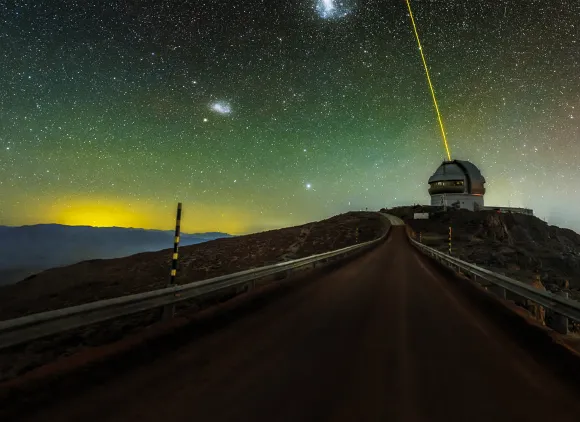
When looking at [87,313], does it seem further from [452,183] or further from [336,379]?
[452,183]

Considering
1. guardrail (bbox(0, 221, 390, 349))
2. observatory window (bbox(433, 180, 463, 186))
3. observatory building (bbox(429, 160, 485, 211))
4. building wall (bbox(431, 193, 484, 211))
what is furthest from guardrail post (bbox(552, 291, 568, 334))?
observatory window (bbox(433, 180, 463, 186))

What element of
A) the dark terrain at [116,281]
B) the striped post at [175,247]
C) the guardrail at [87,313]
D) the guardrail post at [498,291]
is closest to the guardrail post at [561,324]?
the guardrail post at [498,291]

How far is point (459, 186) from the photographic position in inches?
3873

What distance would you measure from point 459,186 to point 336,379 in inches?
4194

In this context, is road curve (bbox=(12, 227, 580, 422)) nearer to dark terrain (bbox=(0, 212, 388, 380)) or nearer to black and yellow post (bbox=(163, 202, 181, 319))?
black and yellow post (bbox=(163, 202, 181, 319))

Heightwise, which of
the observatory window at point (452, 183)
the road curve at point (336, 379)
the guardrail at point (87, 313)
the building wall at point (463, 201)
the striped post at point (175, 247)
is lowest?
the road curve at point (336, 379)

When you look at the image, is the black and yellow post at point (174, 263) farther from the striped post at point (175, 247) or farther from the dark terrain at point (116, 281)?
the dark terrain at point (116, 281)

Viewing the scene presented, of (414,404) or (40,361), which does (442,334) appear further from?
(40,361)

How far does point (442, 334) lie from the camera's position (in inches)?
230

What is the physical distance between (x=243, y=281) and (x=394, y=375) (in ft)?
19.0

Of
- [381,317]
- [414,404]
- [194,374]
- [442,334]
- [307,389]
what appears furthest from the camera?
[381,317]

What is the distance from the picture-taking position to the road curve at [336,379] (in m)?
3.04

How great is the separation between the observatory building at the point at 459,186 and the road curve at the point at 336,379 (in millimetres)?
99113

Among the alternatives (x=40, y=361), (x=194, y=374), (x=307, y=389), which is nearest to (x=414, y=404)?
(x=307, y=389)
